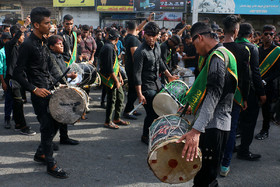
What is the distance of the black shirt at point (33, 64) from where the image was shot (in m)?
3.43

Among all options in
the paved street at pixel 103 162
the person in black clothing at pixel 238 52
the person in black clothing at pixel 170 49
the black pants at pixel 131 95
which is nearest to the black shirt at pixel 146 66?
the paved street at pixel 103 162

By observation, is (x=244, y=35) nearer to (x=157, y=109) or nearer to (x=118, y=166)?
(x=157, y=109)

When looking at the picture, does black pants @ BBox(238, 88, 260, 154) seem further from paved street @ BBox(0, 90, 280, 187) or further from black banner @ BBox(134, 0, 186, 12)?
black banner @ BBox(134, 0, 186, 12)

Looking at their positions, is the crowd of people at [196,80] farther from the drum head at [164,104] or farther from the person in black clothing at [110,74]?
the drum head at [164,104]

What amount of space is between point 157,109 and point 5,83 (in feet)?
10.4

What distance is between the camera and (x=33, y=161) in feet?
13.5

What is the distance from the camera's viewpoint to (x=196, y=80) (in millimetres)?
2451

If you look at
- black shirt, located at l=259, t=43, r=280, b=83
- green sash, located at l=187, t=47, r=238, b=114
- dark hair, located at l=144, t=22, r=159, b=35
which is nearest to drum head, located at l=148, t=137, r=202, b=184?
green sash, located at l=187, t=47, r=238, b=114

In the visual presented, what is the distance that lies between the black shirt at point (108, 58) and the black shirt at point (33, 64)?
5.58 ft

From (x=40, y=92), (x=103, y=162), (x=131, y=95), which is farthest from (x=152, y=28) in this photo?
(x=103, y=162)

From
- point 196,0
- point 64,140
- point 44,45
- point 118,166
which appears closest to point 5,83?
point 64,140

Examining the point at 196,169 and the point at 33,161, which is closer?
the point at 196,169

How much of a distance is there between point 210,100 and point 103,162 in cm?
241

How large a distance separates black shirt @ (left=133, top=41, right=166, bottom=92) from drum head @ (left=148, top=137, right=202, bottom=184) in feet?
7.40
